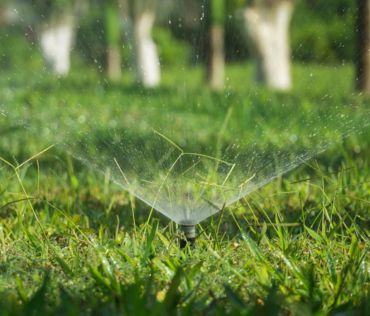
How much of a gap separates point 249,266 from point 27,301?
0.63 m

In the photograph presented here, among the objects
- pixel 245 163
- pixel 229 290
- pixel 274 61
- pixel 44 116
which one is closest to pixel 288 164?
pixel 245 163

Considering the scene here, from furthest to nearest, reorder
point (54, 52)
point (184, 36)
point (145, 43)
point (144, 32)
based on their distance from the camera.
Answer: point (144, 32) < point (145, 43) < point (54, 52) < point (184, 36)

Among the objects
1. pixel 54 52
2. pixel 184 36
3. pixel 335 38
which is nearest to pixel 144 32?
pixel 54 52

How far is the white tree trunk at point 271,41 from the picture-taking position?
1160 cm

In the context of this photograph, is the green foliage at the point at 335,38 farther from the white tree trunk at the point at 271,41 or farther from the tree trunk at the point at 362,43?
the white tree trunk at the point at 271,41

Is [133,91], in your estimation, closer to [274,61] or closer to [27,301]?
[274,61]

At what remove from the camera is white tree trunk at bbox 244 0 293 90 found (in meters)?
11.6

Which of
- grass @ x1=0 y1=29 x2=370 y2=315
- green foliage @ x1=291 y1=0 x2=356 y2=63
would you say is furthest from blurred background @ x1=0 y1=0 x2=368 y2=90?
grass @ x1=0 y1=29 x2=370 y2=315

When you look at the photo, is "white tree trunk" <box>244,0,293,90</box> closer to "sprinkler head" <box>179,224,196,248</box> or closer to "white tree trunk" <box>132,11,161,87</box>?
"white tree trunk" <box>132,11,161,87</box>

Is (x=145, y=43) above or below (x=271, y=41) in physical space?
below

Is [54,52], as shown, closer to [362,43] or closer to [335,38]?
[362,43]

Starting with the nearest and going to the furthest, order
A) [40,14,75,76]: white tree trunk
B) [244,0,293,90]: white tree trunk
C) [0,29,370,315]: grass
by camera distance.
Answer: [0,29,370,315]: grass, [40,14,75,76]: white tree trunk, [244,0,293,90]: white tree trunk

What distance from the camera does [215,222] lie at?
279 cm

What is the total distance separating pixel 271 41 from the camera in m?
11.9
